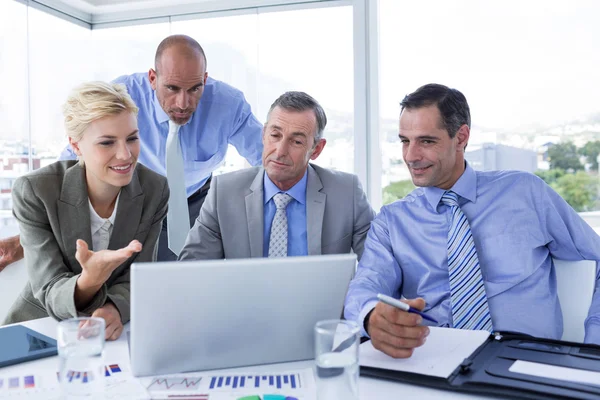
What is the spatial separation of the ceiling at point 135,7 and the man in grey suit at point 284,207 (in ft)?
6.84

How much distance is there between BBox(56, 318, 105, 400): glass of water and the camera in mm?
1146

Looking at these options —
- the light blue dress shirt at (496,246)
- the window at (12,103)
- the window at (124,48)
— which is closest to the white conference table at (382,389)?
the light blue dress shirt at (496,246)

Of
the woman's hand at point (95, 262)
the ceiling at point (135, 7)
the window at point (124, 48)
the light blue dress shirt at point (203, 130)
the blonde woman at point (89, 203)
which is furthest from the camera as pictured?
the window at point (124, 48)

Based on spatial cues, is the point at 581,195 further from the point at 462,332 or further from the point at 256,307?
the point at 256,307

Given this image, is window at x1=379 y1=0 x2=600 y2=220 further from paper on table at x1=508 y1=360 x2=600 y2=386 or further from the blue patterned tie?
paper on table at x1=508 y1=360 x2=600 y2=386

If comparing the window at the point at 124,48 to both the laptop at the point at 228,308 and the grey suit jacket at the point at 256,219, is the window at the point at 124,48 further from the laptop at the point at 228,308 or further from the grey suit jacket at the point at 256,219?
the laptop at the point at 228,308

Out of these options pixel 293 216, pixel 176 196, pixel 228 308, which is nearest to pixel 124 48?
pixel 176 196

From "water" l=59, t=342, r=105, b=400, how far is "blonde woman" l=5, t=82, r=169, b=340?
676mm

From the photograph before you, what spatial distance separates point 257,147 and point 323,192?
3.86 ft

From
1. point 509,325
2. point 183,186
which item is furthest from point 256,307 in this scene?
point 183,186

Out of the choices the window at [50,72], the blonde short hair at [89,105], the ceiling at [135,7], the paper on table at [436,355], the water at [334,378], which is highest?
the ceiling at [135,7]

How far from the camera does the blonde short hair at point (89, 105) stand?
7.18ft

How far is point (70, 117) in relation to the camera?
7.37 feet

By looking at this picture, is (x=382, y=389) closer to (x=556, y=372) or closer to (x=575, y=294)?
(x=556, y=372)
